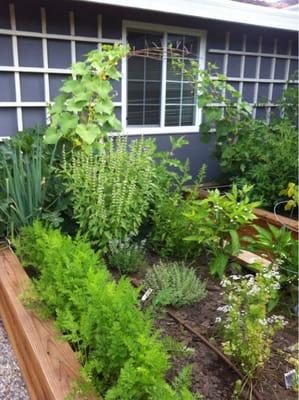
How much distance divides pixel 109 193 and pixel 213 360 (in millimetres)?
1166

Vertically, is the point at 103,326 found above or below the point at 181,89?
below

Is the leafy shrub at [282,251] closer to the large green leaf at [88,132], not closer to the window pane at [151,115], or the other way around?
the large green leaf at [88,132]

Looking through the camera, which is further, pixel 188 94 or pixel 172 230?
pixel 188 94

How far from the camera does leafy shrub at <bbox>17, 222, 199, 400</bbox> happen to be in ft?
3.50

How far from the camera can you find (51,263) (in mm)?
1667

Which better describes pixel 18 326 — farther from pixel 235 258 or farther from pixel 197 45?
pixel 197 45

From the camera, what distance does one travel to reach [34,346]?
1484mm

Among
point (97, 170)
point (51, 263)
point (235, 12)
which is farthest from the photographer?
point (235, 12)

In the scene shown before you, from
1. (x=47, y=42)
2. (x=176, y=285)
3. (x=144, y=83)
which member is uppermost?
(x=47, y=42)

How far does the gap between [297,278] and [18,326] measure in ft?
4.56

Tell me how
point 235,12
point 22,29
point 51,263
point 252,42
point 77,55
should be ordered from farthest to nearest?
point 252,42 → point 235,12 → point 77,55 → point 22,29 → point 51,263

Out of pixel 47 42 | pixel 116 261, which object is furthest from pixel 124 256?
pixel 47 42

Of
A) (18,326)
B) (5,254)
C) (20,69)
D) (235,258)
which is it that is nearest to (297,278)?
(235,258)

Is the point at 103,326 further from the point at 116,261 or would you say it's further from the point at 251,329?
the point at 116,261
